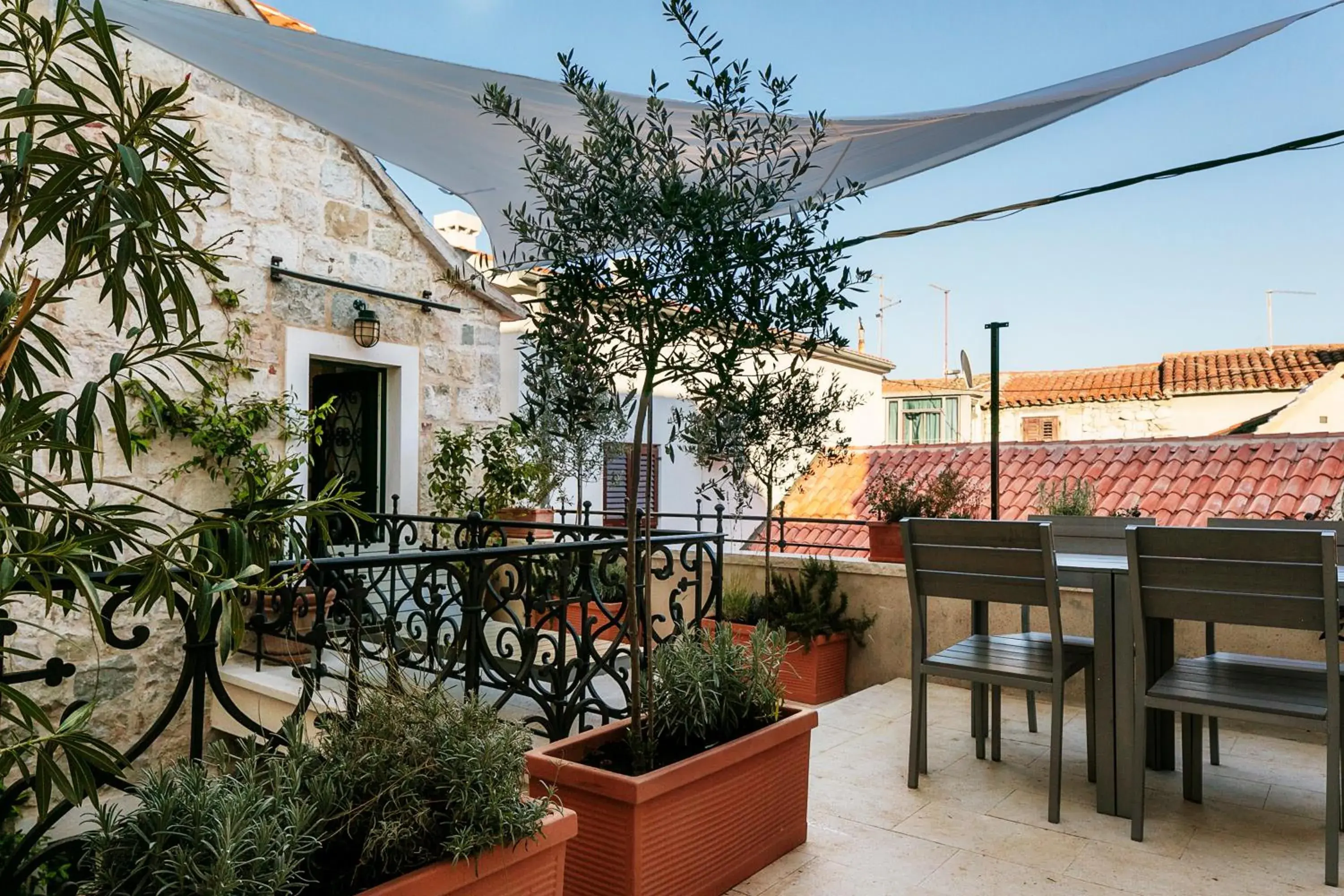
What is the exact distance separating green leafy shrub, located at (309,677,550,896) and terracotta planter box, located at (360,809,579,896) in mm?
24

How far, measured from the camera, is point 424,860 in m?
1.61

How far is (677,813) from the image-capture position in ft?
7.20

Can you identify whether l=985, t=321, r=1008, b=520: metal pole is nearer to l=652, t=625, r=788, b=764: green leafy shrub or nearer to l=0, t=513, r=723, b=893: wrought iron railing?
l=0, t=513, r=723, b=893: wrought iron railing

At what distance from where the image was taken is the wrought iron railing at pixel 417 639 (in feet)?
5.63

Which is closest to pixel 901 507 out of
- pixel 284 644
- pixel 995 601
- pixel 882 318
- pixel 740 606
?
pixel 740 606

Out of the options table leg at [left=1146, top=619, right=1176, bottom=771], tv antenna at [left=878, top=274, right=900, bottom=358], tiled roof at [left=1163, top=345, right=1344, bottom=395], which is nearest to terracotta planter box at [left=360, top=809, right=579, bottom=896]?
table leg at [left=1146, top=619, right=1176, bottom=771]

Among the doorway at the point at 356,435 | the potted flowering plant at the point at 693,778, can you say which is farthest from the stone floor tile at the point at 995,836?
the doorway at the point at 356,435

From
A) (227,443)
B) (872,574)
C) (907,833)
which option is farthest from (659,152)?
(227,443)

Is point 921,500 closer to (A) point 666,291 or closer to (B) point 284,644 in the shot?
(A) point 666,291

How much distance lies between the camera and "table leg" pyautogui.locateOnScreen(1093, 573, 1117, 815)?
9.64ft

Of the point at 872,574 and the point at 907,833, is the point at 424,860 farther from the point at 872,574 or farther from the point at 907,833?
the point at 872,574

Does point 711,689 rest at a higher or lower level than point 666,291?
lower

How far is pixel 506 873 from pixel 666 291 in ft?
4.54

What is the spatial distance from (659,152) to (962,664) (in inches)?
80.9
